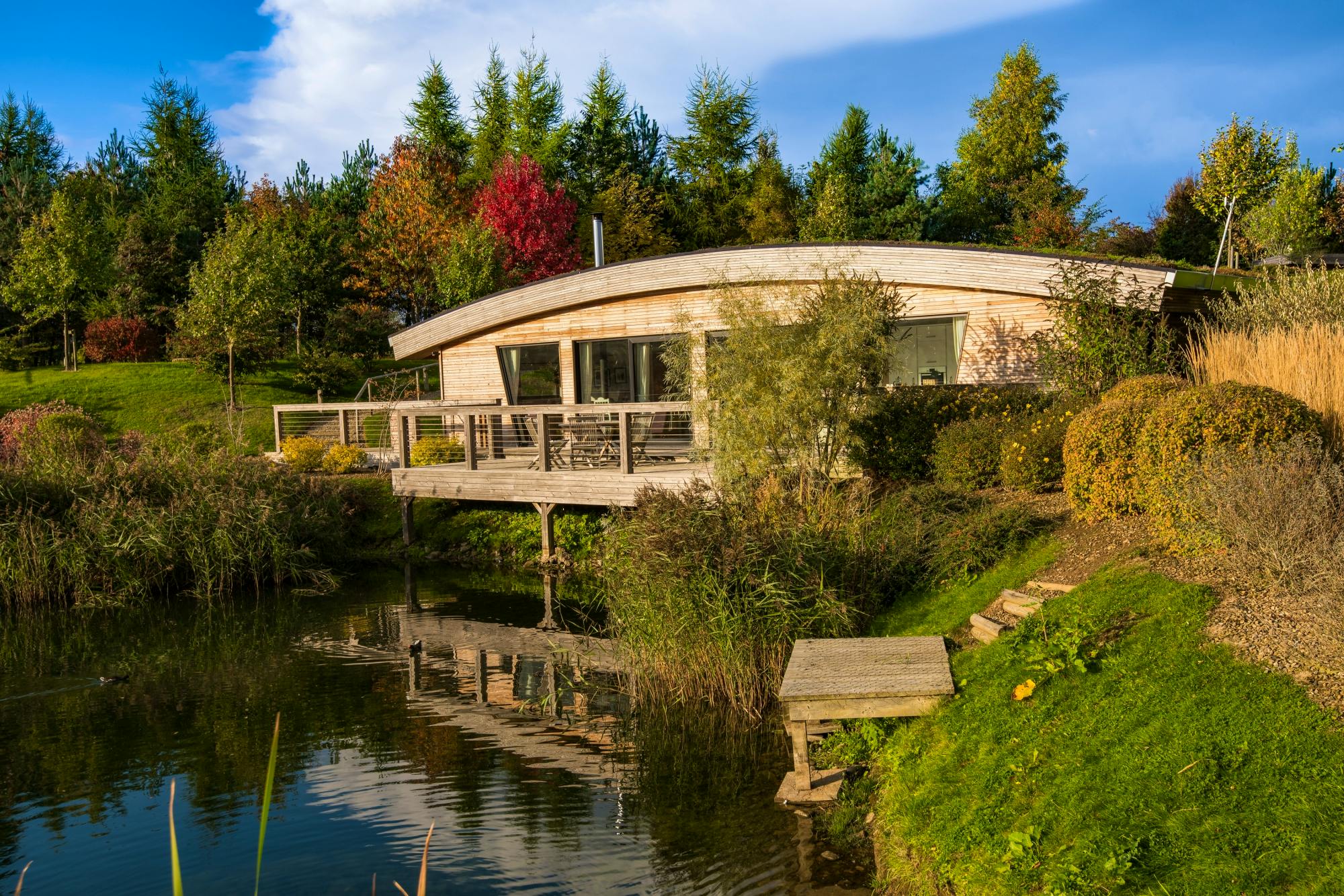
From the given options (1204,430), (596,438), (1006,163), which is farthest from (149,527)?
(1006,163)

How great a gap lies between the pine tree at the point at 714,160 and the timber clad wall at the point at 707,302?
60.1 ft

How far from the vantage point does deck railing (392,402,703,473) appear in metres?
13.6

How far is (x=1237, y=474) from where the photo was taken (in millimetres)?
6273

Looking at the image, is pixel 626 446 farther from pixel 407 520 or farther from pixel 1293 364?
pixel 1293 364

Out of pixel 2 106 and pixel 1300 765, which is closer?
pixel 1300 765

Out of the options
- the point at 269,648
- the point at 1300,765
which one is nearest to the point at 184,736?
the point at 269,648

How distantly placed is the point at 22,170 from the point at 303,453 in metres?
29.3

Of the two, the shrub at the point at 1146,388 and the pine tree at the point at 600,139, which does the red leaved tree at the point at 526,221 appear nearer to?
the pine tree at the point at 600,139

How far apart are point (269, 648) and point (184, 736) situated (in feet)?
9.26

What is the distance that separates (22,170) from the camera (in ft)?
128

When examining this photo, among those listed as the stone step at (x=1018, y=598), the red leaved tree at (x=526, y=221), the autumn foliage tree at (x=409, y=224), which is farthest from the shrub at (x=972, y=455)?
the autumn foliage tree at (x=409, y=224)

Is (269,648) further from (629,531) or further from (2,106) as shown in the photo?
(2,106)

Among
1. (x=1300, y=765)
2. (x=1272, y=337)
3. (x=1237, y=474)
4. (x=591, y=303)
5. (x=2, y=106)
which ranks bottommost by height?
(x=1300, y=765)

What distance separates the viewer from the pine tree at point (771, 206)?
3412cm
